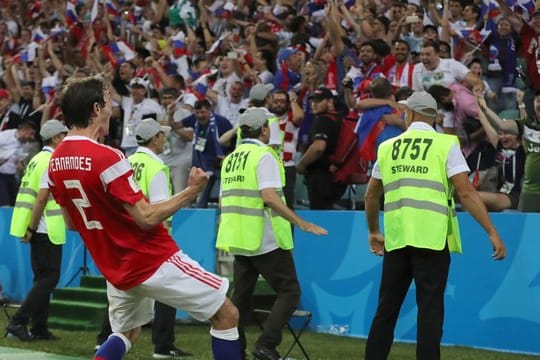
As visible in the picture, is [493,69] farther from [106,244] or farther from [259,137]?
[106,244]

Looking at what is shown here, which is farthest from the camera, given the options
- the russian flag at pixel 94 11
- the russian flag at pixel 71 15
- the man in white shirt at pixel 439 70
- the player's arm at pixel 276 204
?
the russian flag at pixel 71 15

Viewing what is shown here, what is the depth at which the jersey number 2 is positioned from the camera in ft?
21.5

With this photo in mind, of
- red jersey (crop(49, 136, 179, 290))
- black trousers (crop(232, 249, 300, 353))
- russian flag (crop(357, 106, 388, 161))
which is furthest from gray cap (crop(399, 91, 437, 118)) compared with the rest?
russian flag (crop(357, 106, 388, 161))

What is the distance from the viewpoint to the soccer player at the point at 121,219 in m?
6.46

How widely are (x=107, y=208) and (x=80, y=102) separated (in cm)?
69

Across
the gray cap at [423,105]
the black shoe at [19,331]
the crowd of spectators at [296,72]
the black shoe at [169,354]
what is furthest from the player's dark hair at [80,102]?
the black shoe at [19,331]

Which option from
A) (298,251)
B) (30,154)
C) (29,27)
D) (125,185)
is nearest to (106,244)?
(125,185)

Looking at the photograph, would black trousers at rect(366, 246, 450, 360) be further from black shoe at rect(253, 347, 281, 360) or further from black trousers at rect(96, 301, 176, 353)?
black trousers at rect(96, 301, 176, 353)

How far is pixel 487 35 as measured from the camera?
1438cm

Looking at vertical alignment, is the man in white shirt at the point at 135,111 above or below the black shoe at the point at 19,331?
above

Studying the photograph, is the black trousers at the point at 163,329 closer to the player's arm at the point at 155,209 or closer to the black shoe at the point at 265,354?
the black shoe at the point at 265,354

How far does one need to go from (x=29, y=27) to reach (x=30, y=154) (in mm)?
8142

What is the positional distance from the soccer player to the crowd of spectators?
Answer: 4.18 metres

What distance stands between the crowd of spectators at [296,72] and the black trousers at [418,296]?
7.52 ft
